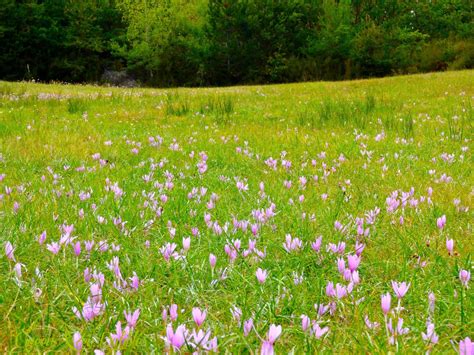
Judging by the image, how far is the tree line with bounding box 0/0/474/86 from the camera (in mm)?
52688

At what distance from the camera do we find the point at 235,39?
56469mm

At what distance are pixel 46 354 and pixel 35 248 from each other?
1.41 meters

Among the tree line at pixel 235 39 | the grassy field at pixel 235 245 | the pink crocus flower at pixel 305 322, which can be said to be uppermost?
the tree line at pixel 235 39

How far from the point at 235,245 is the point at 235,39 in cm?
5646

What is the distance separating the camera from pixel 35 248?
316 centimetres

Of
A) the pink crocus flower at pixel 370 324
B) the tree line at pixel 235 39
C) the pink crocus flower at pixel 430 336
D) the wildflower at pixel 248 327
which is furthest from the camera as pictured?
the tree line at pixel 235 39

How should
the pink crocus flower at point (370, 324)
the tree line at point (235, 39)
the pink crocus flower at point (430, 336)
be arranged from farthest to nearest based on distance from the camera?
1. the tree line at point (235, 39)
2. the pink crocus flower at point (370, 324)
3. the pink crocus flower at point (430, 336)

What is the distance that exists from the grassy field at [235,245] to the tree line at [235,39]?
47.3m

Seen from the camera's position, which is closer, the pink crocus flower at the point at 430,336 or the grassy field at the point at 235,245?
the pink crocus flower at the point at 430,336

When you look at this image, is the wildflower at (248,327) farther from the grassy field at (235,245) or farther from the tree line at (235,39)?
the tree line at (235,39)

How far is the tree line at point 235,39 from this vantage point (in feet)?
173

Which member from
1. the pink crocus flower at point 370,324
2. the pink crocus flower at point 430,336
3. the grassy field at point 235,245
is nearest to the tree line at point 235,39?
the grassy field at point 235,245

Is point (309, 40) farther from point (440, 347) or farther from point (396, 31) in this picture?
point (440, 347)

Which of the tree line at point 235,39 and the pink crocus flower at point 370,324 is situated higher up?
the tree line at point 235,39
